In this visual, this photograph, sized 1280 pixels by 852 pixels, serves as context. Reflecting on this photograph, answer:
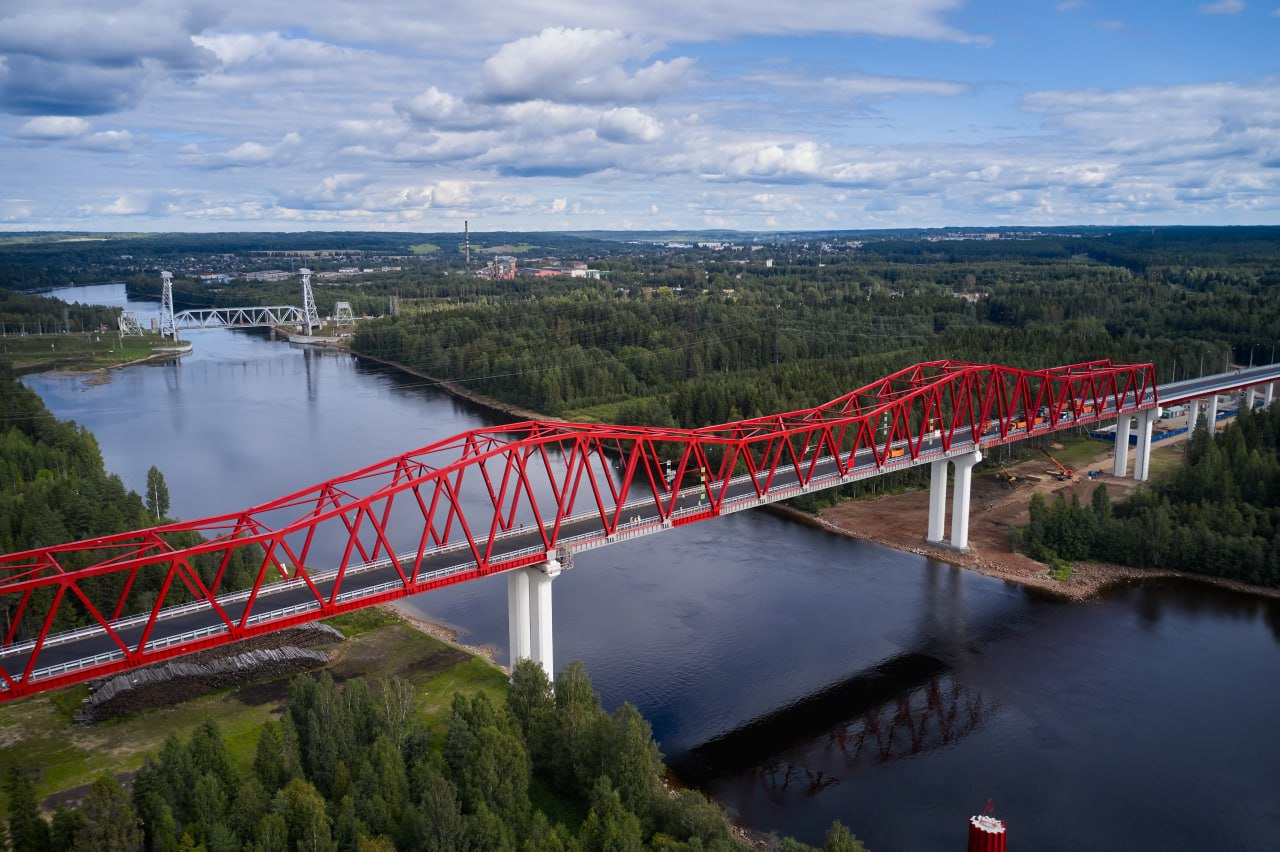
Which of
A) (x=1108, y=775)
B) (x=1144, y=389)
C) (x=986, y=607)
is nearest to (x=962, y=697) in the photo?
(x=1108, y=775)

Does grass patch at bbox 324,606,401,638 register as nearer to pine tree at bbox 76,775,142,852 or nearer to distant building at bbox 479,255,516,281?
pine tree at bbox 76,775,142,852

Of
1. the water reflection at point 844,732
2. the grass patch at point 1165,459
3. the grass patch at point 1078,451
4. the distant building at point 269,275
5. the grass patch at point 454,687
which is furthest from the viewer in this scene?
the distant building at point 269,275

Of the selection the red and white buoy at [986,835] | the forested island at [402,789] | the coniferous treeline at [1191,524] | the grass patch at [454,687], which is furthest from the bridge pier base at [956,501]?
the forested island at [402,789]

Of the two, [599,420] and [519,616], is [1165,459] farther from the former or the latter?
[519,616]

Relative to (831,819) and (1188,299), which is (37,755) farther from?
(1188,299)

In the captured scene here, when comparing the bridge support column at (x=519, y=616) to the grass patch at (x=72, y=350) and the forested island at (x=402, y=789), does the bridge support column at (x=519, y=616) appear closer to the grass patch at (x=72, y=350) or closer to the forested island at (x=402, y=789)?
the forested island at (x=402, y=789)

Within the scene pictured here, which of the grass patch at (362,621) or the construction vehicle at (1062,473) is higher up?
the construction vehicle at (1062,473)
